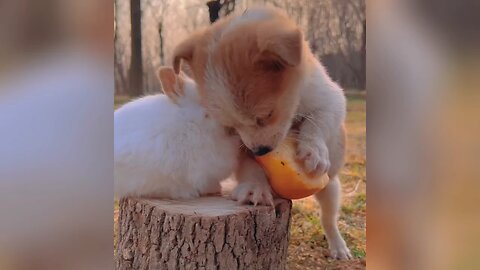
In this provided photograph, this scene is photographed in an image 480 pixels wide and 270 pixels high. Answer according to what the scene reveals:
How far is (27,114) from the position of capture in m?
1.36

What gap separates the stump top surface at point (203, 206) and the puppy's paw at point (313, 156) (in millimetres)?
112

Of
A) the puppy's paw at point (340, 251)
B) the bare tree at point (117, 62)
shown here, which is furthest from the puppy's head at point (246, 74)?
the puppy's paw at point (340, 251)

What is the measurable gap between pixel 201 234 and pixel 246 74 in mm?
395

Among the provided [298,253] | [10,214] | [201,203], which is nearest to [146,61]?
[201,203]

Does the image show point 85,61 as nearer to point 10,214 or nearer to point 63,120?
point 63,120

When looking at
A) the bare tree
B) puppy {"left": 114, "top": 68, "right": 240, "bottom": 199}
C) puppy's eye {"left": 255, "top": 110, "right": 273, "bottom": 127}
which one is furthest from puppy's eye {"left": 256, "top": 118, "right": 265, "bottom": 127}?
the bare tree

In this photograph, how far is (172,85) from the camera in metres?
1.59

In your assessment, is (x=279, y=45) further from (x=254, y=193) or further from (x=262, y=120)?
(x=254, y=193)

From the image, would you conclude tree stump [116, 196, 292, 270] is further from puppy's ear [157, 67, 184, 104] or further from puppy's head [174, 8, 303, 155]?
puppy's ear [157, 67, 184, 104]

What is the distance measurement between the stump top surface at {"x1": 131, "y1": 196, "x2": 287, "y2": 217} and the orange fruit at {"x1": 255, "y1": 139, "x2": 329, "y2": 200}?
37 millimetres

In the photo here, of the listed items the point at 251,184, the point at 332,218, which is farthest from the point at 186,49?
the point at 332,218

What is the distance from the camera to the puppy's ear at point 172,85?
157cm

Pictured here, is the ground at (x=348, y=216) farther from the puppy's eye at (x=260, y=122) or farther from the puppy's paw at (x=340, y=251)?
the puppy's eye at (x=260, y=122)

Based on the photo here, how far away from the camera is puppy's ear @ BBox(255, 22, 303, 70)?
140cm
